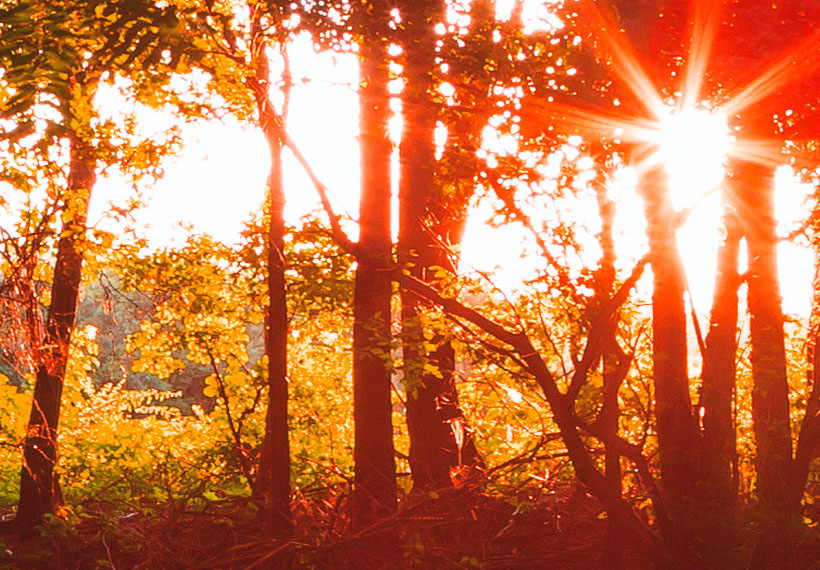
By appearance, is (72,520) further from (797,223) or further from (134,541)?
(797,223)

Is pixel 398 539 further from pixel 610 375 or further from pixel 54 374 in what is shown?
pixel 54 374

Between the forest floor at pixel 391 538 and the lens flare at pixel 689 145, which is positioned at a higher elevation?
the lens flare at pixel 689 145

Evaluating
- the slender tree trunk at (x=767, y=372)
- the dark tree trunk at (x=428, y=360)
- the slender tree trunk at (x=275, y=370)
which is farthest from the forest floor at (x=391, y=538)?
the slender tree trunk at (x=767, y=372)

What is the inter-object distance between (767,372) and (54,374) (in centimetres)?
869

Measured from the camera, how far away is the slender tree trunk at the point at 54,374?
10281 millimetres

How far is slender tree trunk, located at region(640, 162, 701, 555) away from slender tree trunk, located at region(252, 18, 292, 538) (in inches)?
146

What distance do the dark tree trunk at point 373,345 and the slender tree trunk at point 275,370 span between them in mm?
810

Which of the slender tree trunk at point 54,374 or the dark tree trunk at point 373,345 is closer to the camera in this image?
the dark tree trunk at point 373,345

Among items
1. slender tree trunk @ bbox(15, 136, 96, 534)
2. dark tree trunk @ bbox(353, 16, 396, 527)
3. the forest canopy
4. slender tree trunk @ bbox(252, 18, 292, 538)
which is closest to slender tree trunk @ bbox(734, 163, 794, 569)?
the forest canopy

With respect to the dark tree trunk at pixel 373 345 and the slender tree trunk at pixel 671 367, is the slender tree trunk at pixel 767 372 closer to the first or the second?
the slender tree trunk at pixel 671 367

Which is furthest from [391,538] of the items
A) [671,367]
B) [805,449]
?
[805,449]

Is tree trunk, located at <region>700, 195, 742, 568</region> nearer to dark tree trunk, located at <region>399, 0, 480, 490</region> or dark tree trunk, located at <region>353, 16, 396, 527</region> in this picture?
dark tree trunk, located at <region>399, 0, 480, 490</region>

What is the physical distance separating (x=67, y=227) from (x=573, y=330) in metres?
7.18

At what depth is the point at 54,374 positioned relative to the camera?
10.2m
